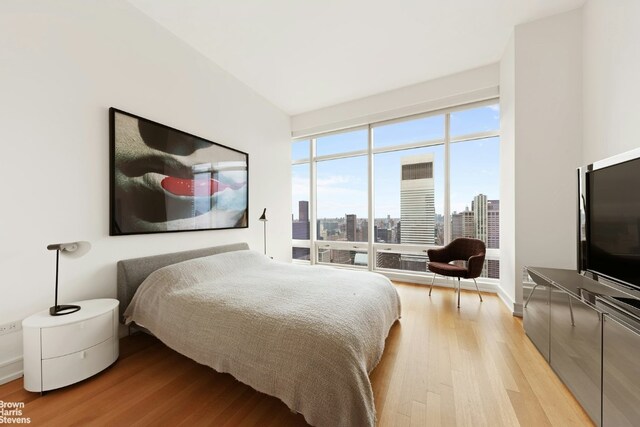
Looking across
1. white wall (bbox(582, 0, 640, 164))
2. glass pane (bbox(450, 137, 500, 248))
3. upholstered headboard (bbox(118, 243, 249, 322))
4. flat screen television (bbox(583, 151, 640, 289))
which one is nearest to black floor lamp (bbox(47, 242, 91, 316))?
upholstered headboard (bbox(118, 243, 249, 322))

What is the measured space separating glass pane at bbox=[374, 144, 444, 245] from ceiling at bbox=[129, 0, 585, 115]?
1.20 meters

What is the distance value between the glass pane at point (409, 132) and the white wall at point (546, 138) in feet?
3.79

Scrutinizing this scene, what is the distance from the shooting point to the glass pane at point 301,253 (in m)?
4.95

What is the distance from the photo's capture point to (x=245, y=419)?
134cm

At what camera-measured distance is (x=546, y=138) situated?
2.57m

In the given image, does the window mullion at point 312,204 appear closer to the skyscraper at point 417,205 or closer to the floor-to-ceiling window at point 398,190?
the floor-to-ceiling window at point 398,190

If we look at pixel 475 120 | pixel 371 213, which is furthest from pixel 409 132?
pixel 371 213

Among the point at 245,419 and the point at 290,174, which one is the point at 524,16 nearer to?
the point at 290,174

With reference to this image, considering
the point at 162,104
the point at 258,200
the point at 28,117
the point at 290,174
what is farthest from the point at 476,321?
the point at 28,117

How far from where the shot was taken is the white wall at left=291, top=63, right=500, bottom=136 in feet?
10.8

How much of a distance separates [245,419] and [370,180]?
3766 mm

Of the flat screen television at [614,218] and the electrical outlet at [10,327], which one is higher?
the flat screen television at [614,218]

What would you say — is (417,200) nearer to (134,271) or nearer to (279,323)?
(279,323)

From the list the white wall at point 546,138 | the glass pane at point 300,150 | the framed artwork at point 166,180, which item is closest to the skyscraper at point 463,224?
the white wall at point 546,138
